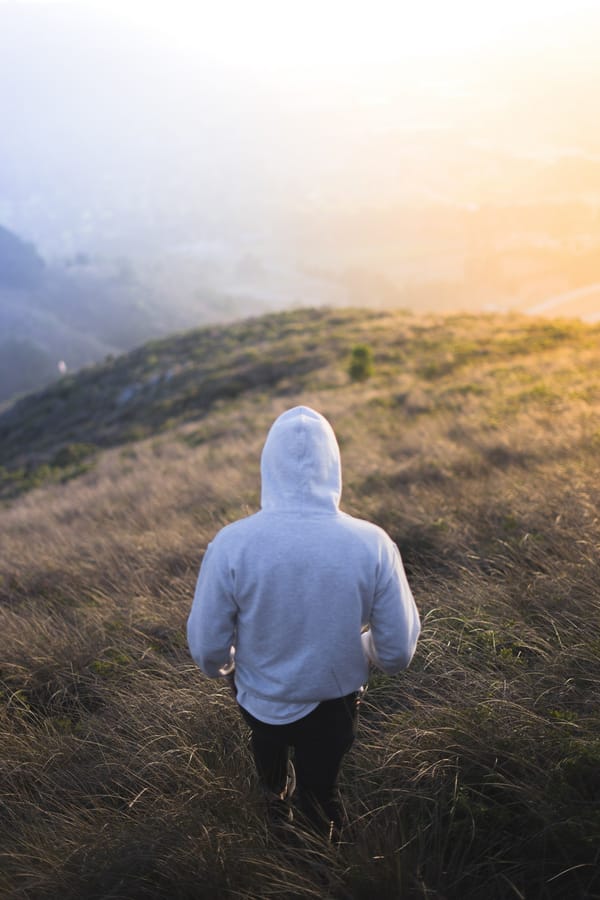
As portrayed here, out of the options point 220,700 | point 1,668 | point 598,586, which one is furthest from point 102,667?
point 598,586

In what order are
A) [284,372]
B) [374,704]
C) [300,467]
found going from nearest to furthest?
[300,467] → [374,704] → [284,372]

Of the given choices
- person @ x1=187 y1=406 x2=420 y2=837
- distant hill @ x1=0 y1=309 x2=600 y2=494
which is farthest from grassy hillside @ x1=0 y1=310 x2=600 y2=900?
distant hill @ x1=0 y1=309 x2=600 y2=494

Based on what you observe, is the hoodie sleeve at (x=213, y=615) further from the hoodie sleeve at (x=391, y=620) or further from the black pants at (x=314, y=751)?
the hoodie sleeve at (x=391, y=620)

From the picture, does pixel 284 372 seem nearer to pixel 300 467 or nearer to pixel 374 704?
pixel 374 704

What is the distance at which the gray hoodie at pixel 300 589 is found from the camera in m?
1.86

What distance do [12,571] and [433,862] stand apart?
15.6 ft

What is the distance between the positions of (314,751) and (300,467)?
1021mm

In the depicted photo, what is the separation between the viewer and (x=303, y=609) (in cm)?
191

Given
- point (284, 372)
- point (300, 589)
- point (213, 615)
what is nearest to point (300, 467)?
point (300, 589)

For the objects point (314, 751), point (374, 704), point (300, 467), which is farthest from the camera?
point (374, 704)

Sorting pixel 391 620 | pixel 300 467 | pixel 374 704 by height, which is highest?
pixel 300 467

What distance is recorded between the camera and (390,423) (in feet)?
34.8

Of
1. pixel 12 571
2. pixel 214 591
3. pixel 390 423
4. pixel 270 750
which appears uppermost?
pixel 214 591

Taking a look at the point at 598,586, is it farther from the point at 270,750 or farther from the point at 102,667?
the point at 102,667
